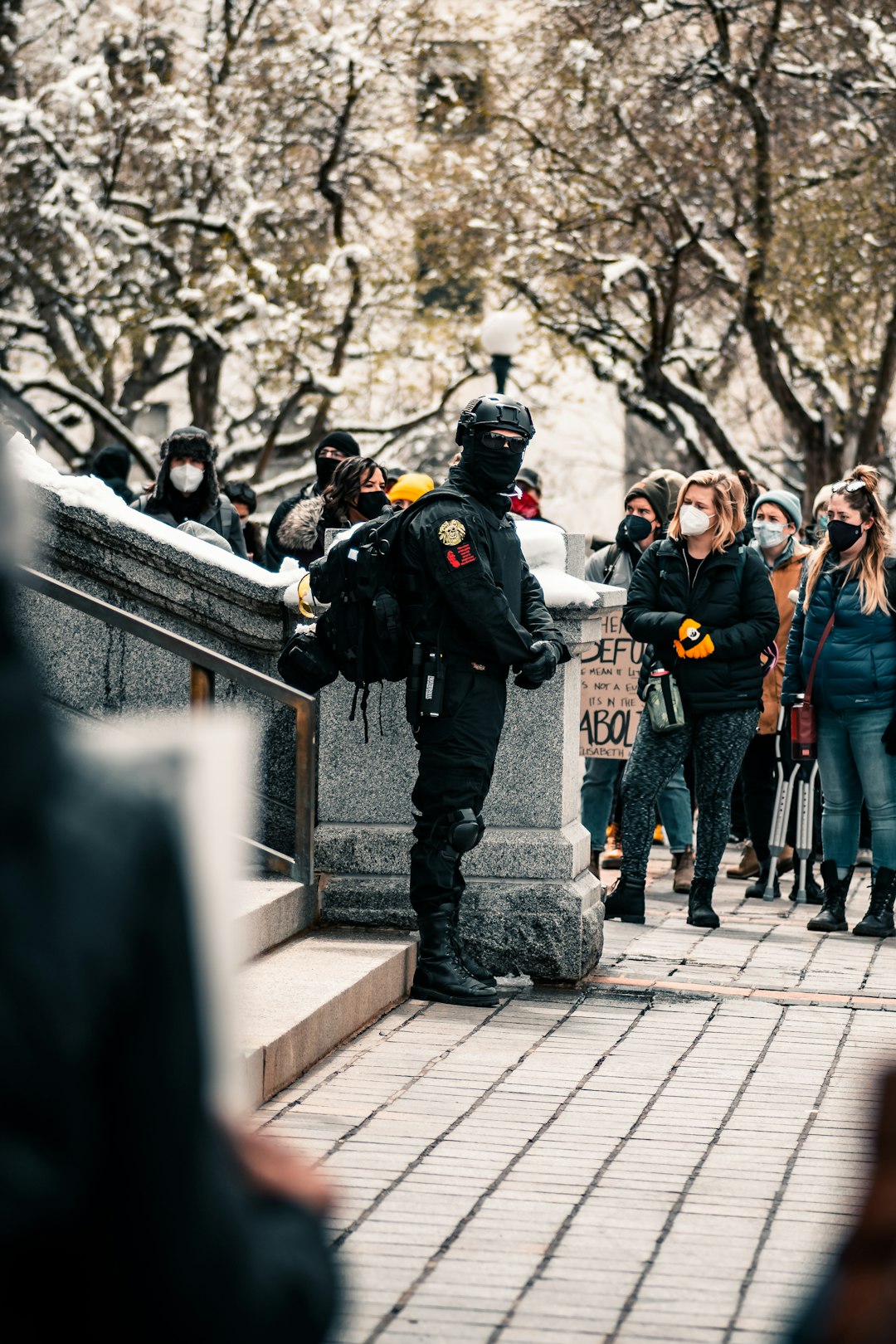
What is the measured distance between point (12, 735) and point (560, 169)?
21665 millimetres

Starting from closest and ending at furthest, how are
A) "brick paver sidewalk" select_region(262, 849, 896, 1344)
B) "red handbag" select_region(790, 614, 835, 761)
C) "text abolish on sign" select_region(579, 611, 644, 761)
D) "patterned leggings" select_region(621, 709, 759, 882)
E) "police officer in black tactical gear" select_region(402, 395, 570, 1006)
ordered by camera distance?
"brick paver sidewalk" select_region(262, 849, 896, 1344)
"police officer in black tactical gear" select_region(402, 395, 570, 1006)
"patterned leggings" select_region(621, 709, 759, 882)
"red handbag" select_region(790, 614, 835, 761)
"text abolish on sign" select_region(579, 611, 644, 761)

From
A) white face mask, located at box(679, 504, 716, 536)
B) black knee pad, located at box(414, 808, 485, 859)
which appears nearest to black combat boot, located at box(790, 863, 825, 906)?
white face mask, located at box(679, 504, 716, 536)

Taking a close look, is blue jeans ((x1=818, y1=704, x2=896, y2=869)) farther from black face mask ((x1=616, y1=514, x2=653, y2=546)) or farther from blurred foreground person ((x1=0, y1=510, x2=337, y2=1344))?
blurred foreground person ((x1=0, y1=510, x2=337, y2=1344))

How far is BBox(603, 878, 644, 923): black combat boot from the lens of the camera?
8.98m

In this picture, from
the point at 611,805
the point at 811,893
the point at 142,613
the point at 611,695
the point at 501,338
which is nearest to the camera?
the point at 142,613

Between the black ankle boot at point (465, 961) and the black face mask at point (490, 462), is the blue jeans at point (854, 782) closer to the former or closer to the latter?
the black ankle boot at point (465, 961)

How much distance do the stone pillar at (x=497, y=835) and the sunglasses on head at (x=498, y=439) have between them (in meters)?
0.90

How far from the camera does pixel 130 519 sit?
23.7 feet

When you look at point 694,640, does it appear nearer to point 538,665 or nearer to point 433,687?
point 538,665

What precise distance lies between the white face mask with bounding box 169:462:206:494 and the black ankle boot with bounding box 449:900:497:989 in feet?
10.9

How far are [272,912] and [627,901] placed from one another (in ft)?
8.35

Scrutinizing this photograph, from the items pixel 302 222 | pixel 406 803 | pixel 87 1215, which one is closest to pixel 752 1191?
pixel 406 803

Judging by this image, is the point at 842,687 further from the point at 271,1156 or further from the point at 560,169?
the point at 560,169

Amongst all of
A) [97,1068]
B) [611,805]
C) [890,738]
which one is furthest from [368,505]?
[97,1068]
